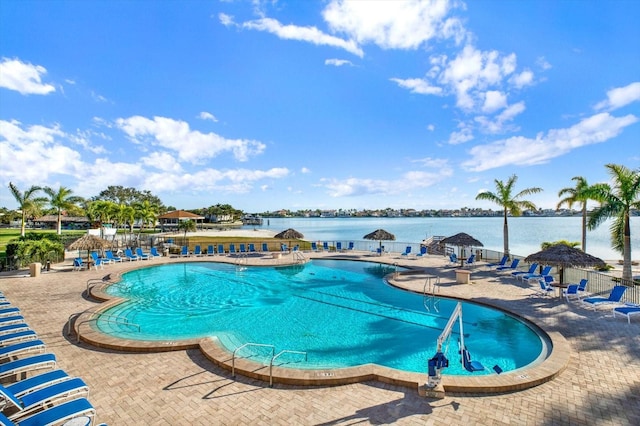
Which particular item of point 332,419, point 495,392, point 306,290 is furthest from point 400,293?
point 332,419

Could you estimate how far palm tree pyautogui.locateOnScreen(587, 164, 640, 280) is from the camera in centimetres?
1317

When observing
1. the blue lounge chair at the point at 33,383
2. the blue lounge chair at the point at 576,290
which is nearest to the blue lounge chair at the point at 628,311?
the blue lounge chair at the point at 576,290

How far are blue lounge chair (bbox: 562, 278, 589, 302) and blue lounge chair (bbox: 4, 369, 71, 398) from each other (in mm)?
14244

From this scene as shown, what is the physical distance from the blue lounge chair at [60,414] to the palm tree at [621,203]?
18.3 meters

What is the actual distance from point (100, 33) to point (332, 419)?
623 inches

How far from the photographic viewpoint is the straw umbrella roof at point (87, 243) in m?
16.1

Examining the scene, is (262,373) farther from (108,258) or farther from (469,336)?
(108,258)

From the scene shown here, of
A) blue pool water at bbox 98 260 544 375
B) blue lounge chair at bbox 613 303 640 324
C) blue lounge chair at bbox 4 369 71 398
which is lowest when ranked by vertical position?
blue pool water at bbox 98 260 544 375

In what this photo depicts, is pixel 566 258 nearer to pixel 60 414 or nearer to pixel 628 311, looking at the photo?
pixel 628 311

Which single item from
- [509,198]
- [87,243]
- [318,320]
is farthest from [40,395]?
[509,198]

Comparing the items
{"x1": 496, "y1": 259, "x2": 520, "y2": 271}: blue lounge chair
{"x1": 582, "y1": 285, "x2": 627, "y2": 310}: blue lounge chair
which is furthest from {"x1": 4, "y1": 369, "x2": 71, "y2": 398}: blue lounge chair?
{"x1": 496, "y1": 259, "x2": 520, "y2": 271}: blue lounge chair

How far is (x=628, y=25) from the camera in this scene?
34.6 feet

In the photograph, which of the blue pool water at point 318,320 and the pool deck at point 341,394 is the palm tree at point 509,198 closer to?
the blue pool water at point 318,320

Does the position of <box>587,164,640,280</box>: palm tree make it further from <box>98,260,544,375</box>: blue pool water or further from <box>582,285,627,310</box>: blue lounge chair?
<box>98,260,544,375</box>: blue pool water
